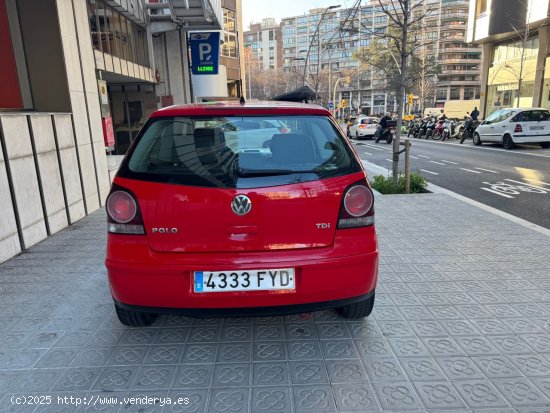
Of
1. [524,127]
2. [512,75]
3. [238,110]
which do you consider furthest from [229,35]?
[238,110]

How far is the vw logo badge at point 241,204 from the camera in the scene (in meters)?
2.50

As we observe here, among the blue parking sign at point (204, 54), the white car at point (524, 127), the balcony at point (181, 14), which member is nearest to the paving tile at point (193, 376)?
the balcony at point (181, 14)

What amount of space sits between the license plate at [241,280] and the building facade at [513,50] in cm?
2514

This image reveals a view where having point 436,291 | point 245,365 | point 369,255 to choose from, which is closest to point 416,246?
point 436,291

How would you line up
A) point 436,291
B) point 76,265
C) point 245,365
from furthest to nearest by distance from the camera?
point 76,265
point 436,291
point 245,365

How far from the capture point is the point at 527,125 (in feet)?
54.9

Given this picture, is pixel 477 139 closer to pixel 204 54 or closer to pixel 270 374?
pixel 204 54

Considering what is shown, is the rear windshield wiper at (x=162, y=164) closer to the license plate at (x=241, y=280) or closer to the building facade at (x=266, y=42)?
the license plate at (x=241, y=280)

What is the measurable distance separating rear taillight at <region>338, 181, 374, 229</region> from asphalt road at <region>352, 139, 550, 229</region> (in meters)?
4.60

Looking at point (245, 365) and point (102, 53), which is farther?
point (102, 53)

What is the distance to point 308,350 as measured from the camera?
2852mm

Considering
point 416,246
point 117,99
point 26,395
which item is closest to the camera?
point 26,395

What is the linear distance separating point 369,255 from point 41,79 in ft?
19.1

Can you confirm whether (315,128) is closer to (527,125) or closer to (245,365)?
(245,365)
